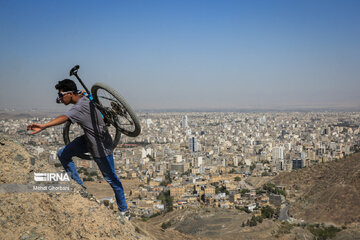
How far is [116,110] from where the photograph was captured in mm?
2576

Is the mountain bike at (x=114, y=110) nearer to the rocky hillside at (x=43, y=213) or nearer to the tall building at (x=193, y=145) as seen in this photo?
the rocky hillside at (x=43, y=213)

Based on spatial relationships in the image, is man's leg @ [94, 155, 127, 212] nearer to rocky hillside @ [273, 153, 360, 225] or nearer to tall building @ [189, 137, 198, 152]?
rocky hillside @ [273, 153, 360, 225]

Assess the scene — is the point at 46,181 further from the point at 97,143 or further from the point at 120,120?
the point at 120,120

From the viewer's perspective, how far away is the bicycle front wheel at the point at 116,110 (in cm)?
246

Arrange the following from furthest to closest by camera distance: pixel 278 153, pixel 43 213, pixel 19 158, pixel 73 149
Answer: pixel 278 153 < pixel 19 158 < pixel 73 149 < pixel 43 213

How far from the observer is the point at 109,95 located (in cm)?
250

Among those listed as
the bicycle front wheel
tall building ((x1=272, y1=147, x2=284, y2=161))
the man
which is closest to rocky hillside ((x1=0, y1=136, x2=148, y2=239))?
the man

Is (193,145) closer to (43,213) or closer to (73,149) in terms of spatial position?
(73,149)

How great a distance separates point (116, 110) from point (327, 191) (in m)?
20.7

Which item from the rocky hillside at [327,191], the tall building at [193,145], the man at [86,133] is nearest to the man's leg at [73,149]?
the man at [86,133]

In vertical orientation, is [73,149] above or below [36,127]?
below

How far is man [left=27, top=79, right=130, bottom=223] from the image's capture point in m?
2.38

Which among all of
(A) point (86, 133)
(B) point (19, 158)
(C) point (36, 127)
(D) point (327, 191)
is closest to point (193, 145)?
(D) point (327, 191)

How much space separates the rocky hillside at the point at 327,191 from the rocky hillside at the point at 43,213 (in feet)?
50.6
